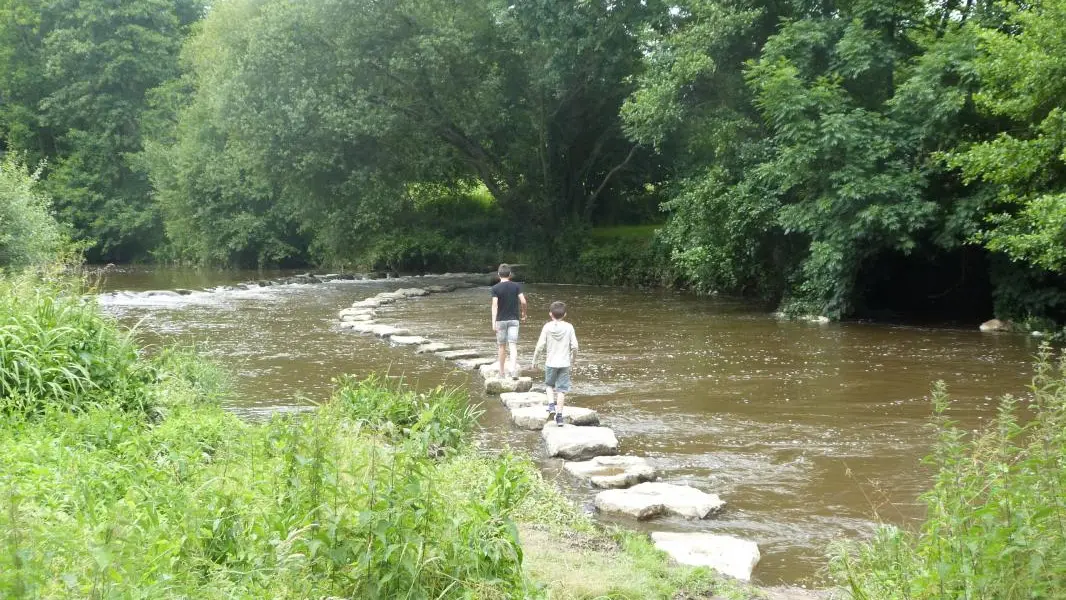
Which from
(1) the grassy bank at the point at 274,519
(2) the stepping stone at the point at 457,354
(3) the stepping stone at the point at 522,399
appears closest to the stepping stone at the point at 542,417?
(3) the stepping stone at the point at 522,399

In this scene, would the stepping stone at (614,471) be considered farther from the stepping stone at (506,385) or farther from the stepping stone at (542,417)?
the stepping stone at (506,385)

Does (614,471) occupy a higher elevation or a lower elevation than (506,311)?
lower

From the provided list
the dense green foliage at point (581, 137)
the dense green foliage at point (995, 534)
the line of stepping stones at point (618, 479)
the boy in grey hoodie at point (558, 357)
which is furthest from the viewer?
the dense green foliage at point (581, 137)

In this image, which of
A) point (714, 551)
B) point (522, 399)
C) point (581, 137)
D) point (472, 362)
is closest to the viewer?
point (714, 551)

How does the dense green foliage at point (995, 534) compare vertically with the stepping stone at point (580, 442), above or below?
above

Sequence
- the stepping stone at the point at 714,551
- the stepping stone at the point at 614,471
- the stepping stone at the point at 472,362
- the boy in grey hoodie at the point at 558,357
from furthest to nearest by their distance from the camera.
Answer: the stepping stone at the point at 472,362 → the boy in grey hoodie at the point at 558,357 → the stepping stone at the point at 614,471 → the stepping stone at the point at 714,551

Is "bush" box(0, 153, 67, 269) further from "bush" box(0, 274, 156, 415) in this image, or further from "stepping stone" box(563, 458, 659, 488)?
"stepping stone" box(563, 458, 659, 488)

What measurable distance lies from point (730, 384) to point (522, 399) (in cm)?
322

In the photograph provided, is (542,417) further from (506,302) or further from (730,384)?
(730,384)

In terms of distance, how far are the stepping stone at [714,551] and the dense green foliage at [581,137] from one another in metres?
10.3

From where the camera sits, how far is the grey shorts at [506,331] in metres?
12.0

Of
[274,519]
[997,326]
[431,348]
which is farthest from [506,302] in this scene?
[997,326]

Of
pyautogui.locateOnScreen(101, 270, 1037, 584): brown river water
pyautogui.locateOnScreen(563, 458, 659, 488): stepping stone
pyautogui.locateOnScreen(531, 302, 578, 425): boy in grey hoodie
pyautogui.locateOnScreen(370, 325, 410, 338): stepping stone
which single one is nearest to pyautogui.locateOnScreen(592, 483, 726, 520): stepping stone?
pyautogui.locateOnScreen(101, 270, 1037, 584): brown river water

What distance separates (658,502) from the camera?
687 centimetres
